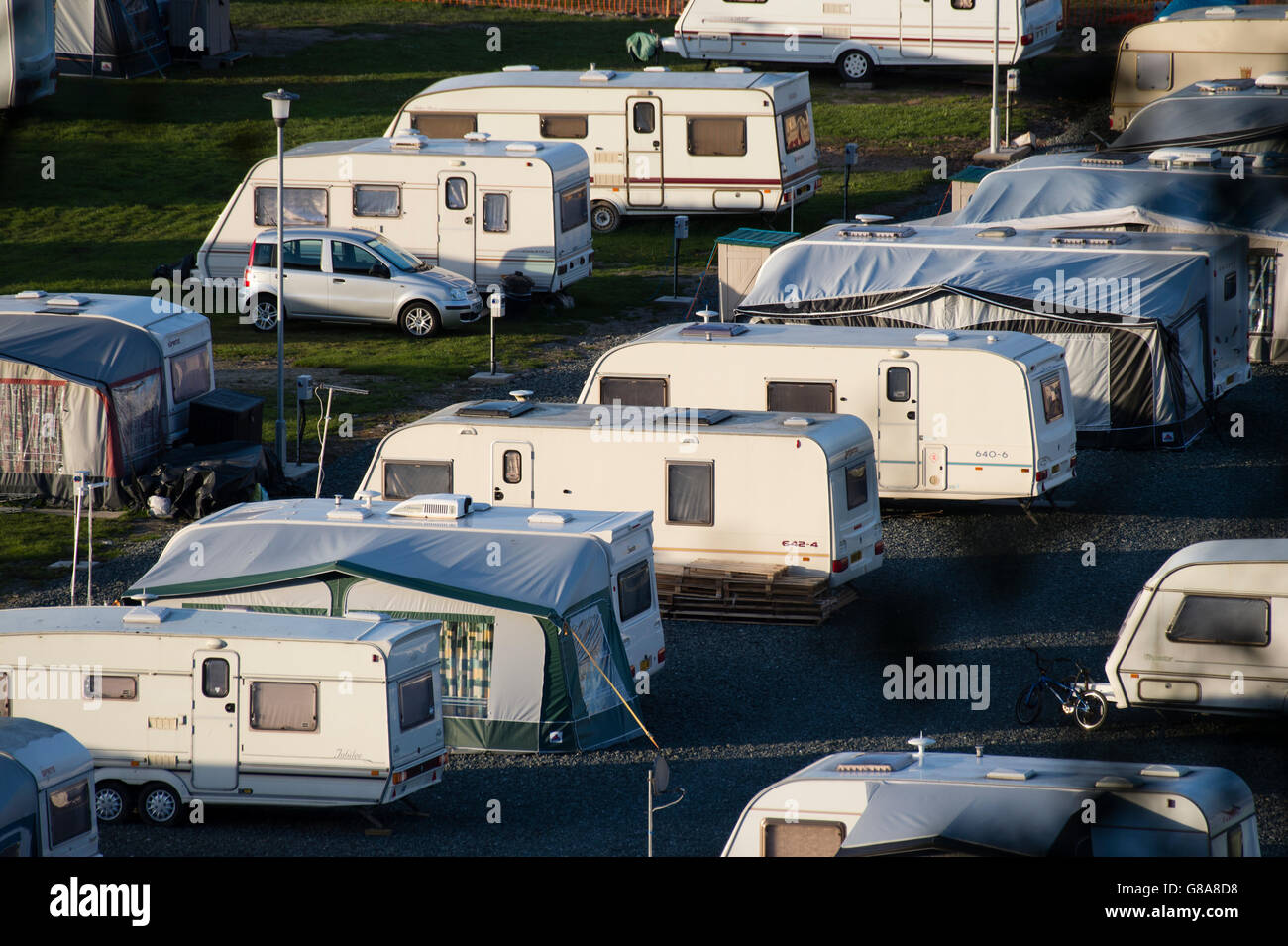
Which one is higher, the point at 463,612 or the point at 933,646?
the point at 463,612

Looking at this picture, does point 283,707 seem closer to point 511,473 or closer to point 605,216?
point 511,473

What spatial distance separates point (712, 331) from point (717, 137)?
1293 centimetres

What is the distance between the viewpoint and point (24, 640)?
13.2 m

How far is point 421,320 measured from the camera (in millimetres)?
27109

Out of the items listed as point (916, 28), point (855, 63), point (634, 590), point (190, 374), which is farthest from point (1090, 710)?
point (855, 63)

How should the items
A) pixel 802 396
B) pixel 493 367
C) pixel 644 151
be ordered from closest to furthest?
pixel 802 396, pixel 493 367, pixel 644 151

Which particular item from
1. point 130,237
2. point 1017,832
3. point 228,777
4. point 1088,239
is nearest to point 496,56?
point 130,237

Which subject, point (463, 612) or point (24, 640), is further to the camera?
point (463, 612)

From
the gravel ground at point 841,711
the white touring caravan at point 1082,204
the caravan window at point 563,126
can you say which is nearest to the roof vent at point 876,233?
the white touring caravan at point 1082,204

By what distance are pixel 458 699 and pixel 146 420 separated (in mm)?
8036

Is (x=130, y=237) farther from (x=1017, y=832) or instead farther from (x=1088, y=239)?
(x=1017, y=832)

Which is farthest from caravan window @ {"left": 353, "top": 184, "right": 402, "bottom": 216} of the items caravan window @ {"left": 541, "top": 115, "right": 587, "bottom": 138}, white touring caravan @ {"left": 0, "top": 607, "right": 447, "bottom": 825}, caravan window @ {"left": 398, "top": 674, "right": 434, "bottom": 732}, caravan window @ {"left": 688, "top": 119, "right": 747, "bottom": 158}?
caravan window @ {"left": 398, "top": 674, "right": 434, "bottom": 732}

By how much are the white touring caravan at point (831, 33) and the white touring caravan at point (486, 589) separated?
86.7 ft

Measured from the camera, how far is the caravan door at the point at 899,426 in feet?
63.1
